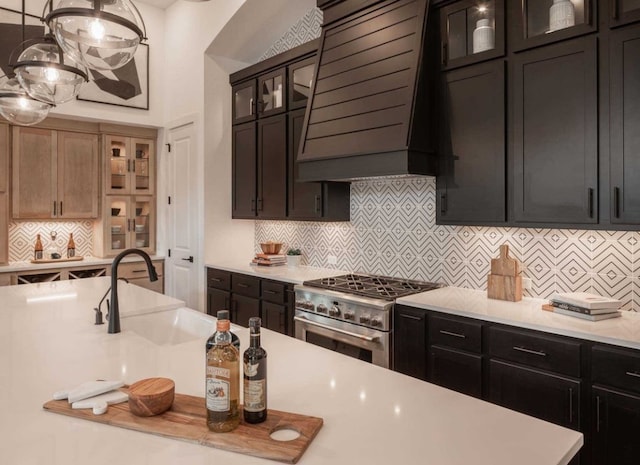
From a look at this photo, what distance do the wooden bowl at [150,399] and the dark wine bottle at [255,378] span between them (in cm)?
24

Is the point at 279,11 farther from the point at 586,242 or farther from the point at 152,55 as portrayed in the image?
the point at 586,242

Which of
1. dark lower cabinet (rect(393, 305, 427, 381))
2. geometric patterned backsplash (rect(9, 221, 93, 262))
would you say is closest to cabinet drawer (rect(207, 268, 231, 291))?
geometric patterned backsplash (rect(9, 221, 93, 262))

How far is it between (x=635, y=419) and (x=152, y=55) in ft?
19.5

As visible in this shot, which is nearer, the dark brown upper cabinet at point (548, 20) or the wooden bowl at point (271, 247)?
the dark brown upper cabinet at point (548, 20)

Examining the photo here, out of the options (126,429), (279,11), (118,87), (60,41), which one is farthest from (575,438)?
(118,87)

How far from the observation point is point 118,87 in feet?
17.5

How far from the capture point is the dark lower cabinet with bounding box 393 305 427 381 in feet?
9.01

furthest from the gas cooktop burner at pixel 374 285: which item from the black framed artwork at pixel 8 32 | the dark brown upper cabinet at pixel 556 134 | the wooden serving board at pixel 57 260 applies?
the black framed artwork at pixel 8 32

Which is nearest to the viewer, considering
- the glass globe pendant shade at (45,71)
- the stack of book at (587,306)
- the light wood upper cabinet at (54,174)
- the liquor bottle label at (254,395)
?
the liquor bottle label at (254,395)

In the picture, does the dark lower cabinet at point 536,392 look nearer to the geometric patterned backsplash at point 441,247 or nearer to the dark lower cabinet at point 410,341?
the dark lower cabinet at point 410,341

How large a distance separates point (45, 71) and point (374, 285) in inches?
96.9

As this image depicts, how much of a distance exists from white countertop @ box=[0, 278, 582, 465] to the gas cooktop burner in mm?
1195

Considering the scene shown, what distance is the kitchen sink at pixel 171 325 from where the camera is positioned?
2.52 m

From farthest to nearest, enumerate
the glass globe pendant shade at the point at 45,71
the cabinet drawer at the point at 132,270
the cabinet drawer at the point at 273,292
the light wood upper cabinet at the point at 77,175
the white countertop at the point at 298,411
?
the cabinet drawer at the point at 132,270
the light wood upper cabinet at the point at 77,175
the cabinet drawer at the point at 273,292
the glass globe pendant shade at the point at 45,71
the white countertop at the point at 298,411
